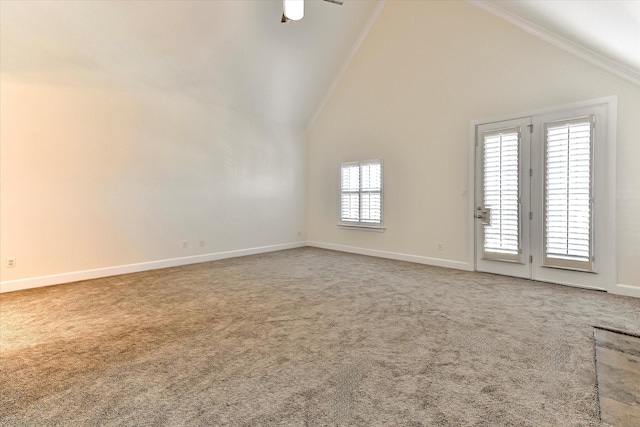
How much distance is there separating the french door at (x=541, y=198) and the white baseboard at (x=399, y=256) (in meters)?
0.30

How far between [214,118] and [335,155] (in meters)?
2.52

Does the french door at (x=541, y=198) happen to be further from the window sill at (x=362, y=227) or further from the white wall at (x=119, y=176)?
the white wall at (x=119, y=176)

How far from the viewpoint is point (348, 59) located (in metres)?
6.34

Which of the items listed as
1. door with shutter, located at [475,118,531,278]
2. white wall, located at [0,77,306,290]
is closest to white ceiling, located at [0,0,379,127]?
white wall, located at [0,77,306,290]

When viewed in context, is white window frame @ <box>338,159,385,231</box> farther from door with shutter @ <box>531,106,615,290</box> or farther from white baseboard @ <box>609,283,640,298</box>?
white baseboard @ <box>609,283,640,298</box>

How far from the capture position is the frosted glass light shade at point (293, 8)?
319cm

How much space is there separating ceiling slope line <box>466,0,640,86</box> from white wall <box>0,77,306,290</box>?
14.0 feet

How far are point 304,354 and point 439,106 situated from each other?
4.45 m

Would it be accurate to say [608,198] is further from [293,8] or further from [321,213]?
[321,213]

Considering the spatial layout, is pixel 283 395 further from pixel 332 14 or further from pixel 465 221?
pixel 332 14

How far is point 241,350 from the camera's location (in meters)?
2.27

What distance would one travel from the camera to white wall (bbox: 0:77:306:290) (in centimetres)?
400

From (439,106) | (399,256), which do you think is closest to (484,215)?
(399,256)

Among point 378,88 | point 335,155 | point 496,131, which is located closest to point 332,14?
point 378,88
